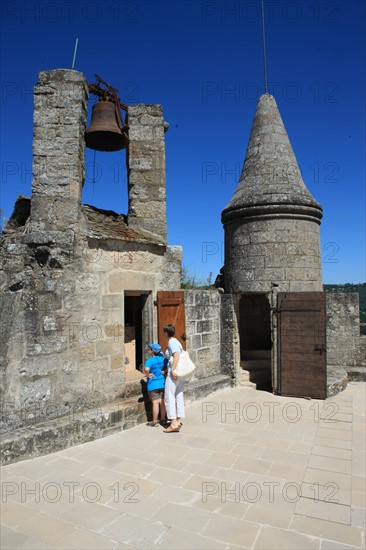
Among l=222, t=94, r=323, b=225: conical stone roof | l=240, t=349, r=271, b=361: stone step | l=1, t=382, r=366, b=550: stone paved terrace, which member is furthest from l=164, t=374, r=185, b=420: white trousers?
l=240, t=349, r=271, b=361: stone step

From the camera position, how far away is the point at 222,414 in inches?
257

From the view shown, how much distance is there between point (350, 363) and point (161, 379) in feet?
19.4

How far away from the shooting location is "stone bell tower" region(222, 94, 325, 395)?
7.79 m

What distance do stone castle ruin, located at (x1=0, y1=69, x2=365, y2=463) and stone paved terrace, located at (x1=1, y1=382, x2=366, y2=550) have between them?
69cm

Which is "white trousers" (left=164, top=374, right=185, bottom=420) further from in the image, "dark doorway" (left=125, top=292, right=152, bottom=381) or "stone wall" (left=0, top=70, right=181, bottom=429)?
"dark doorway" (left=125, top=292, right=152, bottom=381)

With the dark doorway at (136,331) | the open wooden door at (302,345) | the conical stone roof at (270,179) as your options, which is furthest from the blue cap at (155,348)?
the conical stone roof at (270,179)

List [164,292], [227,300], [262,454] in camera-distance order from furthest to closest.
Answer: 1. [227,300]
2. [164,292]
3. [262,454]

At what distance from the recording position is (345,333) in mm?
9531

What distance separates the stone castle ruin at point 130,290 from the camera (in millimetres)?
4984

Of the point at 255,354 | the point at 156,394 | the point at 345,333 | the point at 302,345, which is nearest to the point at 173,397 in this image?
the point at 156,394

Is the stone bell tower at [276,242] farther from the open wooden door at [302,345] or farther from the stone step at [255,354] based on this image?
the stone step at [255,354]

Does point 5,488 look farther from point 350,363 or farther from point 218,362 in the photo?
point 350,363

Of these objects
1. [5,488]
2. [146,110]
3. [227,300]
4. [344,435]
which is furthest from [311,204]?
[5,488]

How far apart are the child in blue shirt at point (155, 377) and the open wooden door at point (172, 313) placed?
1.69ft
